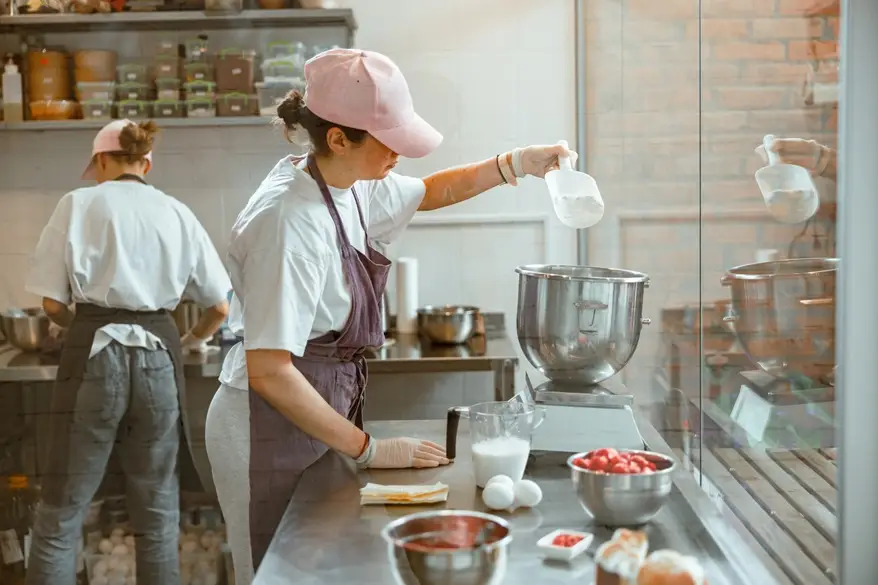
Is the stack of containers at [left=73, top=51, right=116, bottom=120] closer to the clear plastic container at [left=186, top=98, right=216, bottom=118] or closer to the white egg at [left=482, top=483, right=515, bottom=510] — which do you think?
the clear plastic container at [left=186, top=98, right=216, bottom=118]

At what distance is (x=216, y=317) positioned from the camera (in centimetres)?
240

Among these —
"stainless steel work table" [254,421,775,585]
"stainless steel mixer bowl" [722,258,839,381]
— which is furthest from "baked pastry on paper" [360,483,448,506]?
"stainless steel mixer bowl" [722,258,839,381]

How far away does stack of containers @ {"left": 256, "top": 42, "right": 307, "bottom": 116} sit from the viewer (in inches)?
97.7

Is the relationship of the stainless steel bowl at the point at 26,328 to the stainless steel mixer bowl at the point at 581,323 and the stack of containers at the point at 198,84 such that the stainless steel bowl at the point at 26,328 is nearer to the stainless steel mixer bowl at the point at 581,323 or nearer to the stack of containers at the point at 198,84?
the stack of containers at the point at 198,84

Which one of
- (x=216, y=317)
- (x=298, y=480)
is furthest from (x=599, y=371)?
(x=216, y=317)

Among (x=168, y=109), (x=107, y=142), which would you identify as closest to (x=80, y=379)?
(x=107, y=142)

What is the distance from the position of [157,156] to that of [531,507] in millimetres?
1506

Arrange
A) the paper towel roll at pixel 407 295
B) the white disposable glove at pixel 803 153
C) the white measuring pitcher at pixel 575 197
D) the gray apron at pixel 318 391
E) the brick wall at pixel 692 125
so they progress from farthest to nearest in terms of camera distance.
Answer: the paper towel roll at pixel 407 295 < the white measuring pitcher at pixel 575 197 < the gray apron at pixel 318 391 < the brick wall at pixel 692 125 < the white disposable glove at pixel 803 153

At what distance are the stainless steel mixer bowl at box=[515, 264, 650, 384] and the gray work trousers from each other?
1119 millimetres

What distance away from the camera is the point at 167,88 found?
95.0 inches

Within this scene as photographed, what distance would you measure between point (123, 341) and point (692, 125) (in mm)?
1384

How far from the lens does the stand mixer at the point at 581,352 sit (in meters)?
1.47

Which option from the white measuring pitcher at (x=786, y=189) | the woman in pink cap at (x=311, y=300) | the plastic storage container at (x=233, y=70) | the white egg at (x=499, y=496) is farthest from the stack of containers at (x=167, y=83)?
the white measuring pitcher at (x=786, y=189)

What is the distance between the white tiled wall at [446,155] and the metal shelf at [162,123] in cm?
A: 2
